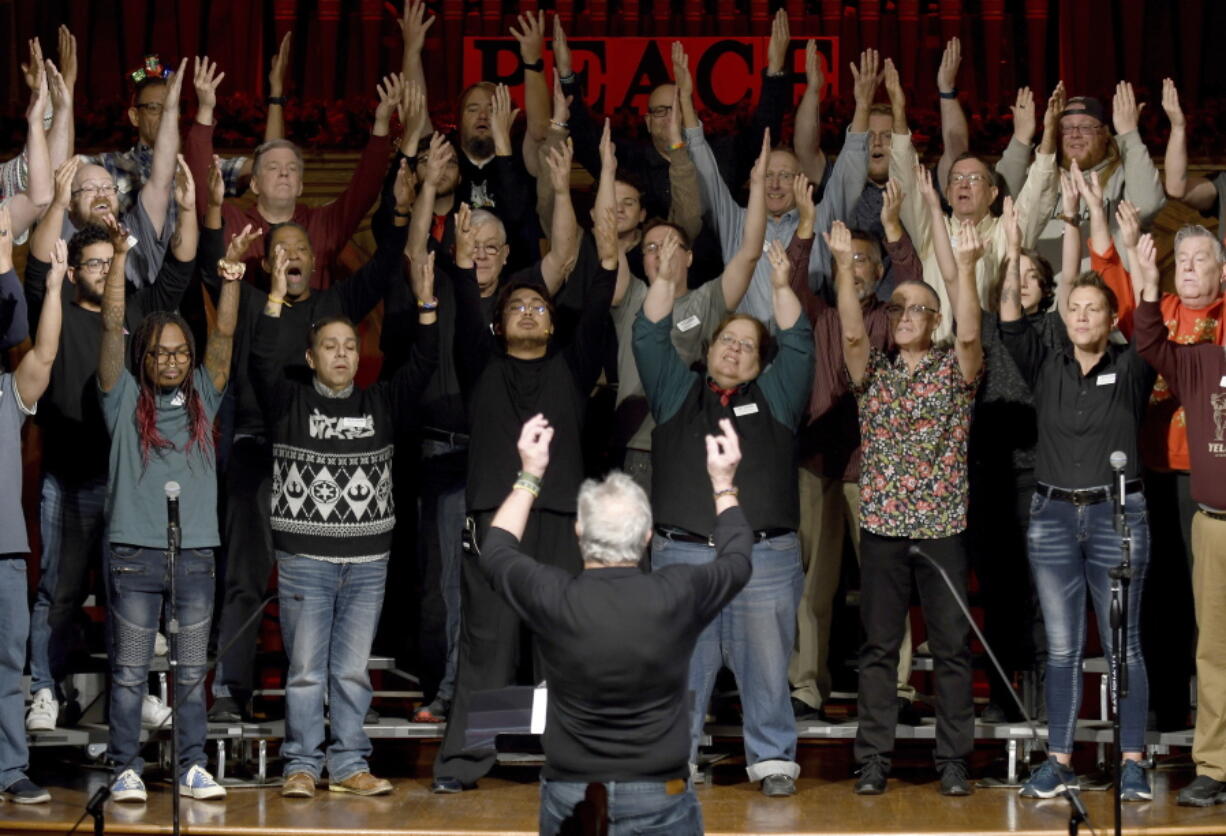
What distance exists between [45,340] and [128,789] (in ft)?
4.45

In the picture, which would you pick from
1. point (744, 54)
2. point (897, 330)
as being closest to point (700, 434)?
point (897, 330)

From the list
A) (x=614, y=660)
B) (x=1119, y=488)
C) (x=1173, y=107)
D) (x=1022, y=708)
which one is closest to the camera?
(x=614, y=660)

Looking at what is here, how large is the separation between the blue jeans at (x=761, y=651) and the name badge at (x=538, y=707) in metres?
1.63

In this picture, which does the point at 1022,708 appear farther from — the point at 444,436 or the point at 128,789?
the point at 128,789

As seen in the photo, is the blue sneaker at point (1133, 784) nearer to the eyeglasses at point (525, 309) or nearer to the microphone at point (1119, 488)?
the microphone at point (1119, 488)

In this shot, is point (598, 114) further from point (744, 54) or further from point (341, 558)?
point (341, 558)

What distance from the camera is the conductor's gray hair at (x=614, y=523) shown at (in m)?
4.01

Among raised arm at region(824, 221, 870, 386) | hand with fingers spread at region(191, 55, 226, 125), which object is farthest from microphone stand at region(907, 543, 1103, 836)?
hand with fingers spread at region(191, 55, 226, 125)

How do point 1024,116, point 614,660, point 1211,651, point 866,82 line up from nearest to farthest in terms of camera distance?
point 614,660 < point 1211,651 < point 1024,116 < point 866,82

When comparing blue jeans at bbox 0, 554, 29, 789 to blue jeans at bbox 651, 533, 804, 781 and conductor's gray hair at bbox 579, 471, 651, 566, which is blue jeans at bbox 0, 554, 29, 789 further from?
conductor's gray hair at bbox 579, 471, 651, 566

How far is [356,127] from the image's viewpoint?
7.55m

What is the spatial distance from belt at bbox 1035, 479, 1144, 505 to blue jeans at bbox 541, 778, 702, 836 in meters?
2.05

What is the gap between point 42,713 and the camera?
19.0 feet

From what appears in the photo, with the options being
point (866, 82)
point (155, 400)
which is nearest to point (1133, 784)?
point (866, 82)
